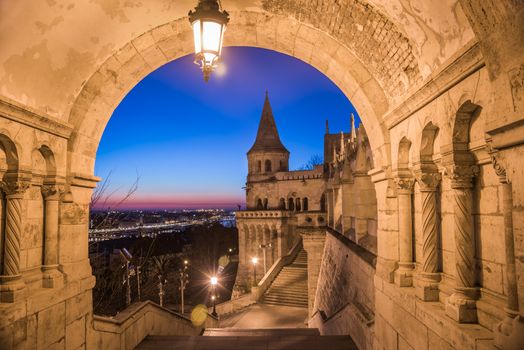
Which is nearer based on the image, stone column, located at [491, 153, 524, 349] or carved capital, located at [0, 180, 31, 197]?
stone column, located at [491, 153, 524, 349]

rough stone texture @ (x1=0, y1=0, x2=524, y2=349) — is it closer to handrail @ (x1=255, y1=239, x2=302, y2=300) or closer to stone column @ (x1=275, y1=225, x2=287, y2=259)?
handrail @ (x1=255, y1=239, x2=302, y2=300)

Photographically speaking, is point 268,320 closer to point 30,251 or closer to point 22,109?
point 30,251

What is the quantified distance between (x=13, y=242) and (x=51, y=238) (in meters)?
0.62

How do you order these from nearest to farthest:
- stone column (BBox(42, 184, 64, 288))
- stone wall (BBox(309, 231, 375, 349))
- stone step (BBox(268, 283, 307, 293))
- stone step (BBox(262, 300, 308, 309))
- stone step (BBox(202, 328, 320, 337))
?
1. stone column (BBox(42, 184, 64, 288))
2. stone wall (BBox(309, 231, 375, 349))
3. stone step (BBox(202, 328, 320, 337))
4. stone step (BBox(262, 300, 308, 309))
5. stone step (BBox(268, 283, 307, 293))

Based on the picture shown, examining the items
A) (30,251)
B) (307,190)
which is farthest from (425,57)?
(307,190)

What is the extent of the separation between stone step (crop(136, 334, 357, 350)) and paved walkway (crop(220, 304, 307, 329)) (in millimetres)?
8428

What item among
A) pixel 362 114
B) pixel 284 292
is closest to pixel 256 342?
pixel 362 114

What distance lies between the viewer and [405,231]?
438cm

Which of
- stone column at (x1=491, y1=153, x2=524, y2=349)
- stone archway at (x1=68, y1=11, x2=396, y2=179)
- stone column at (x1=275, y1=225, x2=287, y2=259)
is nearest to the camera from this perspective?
stone column at (x1=491, y1=153, x2=524, y2=349)

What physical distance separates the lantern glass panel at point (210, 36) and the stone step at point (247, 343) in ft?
17.1

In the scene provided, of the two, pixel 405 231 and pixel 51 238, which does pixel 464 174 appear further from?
pixel 51 238

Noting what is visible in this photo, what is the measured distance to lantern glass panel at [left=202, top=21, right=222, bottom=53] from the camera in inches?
126

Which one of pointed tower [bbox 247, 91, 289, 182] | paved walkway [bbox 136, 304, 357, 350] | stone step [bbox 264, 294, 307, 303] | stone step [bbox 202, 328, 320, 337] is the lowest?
stone step [bbox 264, 294, 307, 303]

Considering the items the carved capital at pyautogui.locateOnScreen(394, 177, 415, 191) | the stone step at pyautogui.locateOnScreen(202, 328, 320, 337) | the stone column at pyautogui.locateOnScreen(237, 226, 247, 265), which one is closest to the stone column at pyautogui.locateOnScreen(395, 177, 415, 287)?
the carved capital at pyautogui.locateOnScreen(394, 177, 415, 191)
